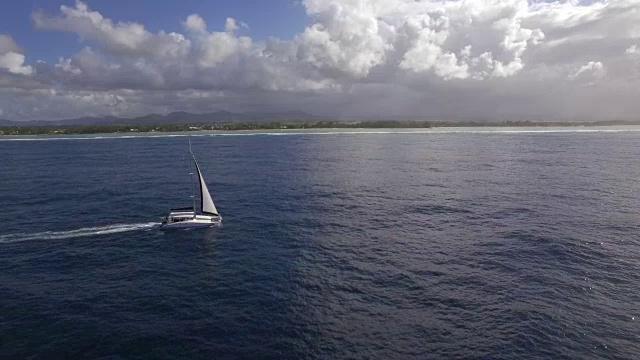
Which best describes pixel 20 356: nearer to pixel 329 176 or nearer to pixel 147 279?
pixel 147 279

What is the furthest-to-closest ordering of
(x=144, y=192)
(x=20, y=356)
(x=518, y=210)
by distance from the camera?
(x=144, y=192) → (x=518, y=210) → (x=20, y=356)

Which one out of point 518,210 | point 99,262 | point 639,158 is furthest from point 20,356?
point 639,158

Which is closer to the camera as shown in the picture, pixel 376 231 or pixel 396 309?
pixel 396 309

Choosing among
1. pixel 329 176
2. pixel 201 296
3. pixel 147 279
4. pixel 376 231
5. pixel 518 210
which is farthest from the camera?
pixel 329 176

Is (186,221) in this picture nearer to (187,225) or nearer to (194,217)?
(187,225)

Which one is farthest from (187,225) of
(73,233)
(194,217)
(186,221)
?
(73,233)

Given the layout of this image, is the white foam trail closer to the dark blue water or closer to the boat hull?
the dark blue water

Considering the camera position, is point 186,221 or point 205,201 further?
point 205,201

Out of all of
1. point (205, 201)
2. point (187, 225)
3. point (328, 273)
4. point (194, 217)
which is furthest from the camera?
point (205, 201)
